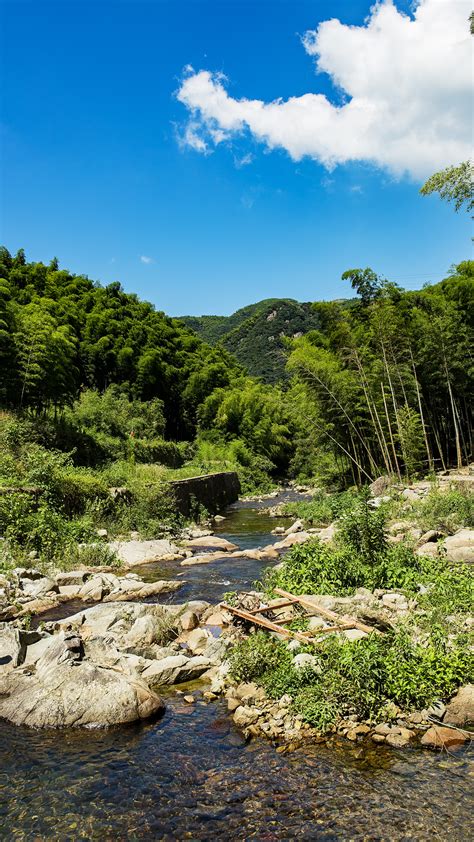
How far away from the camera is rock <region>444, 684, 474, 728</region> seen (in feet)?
14.8

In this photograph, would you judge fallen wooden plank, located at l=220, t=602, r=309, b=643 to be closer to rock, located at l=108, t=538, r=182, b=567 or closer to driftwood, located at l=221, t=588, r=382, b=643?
driftwood, located at l=221, t=588, r=382, b=643

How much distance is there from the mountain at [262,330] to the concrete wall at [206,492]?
168 feet

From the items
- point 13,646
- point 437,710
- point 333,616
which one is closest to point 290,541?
point 333,616

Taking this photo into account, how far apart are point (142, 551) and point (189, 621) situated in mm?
5683

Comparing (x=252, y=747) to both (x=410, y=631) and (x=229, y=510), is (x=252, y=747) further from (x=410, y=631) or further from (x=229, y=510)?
(x=229, y=510)

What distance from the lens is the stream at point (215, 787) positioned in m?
3.37

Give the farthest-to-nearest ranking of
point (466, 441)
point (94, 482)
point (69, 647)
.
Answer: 1. point (466, 441)
2. point (94, 482)
3. point (69, 647)

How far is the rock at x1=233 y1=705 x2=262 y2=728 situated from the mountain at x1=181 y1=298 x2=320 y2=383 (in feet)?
245

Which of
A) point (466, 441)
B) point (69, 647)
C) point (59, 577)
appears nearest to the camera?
point (69, 647)

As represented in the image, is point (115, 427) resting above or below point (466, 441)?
above

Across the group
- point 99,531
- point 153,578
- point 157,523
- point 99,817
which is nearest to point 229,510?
point 157,523

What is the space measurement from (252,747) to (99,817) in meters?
1.42

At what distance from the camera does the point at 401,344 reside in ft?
74.2

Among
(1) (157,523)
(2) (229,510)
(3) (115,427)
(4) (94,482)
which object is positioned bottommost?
(2) (229,510)
